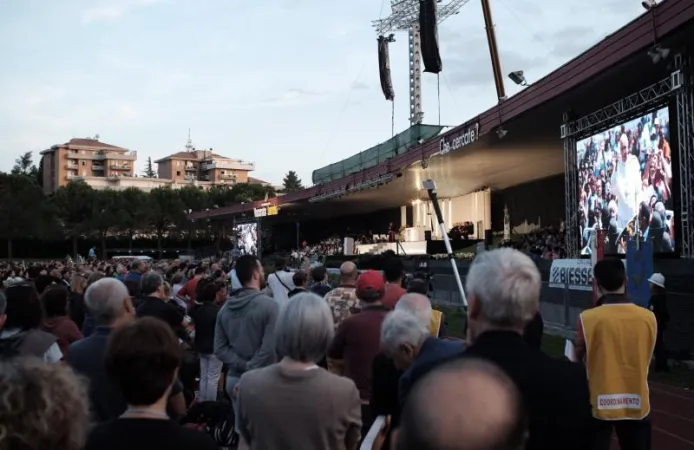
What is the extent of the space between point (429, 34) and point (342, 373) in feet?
99.0

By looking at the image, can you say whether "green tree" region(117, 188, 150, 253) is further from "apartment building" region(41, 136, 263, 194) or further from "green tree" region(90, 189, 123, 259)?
"apartment building" region(41, 136, 263, 194)

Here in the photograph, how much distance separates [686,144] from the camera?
44.7 feet

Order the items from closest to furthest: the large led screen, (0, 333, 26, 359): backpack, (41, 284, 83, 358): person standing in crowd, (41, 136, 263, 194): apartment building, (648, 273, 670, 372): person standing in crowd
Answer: (0, 333, 26, 359): backpack → (41, 284, 83, 358): person standing in crowd → (648, 273, 670, 372): person standing in crowd → the large led screen → (41, 136, 263, 194): apartment building

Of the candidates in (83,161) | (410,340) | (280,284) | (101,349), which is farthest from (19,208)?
(83,161)

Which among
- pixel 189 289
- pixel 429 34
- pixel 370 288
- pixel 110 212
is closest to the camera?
pixel 370 288

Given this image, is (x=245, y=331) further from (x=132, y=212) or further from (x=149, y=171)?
(x=149, y=171)

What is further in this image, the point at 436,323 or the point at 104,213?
the point at 104,213

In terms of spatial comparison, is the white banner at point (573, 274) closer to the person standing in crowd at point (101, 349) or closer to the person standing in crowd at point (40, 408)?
the person standing in crowd at point (101, 349)

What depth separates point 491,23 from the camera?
98.8ft

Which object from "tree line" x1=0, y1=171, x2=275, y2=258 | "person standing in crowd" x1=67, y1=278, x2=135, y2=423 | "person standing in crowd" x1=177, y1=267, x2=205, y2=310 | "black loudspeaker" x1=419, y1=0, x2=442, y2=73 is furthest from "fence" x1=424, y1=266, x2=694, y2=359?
"tree line" x1=0, y1=171, x2=275, y2=258

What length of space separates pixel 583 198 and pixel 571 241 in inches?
49.3

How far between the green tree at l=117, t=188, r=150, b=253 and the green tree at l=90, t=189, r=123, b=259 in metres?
0.38

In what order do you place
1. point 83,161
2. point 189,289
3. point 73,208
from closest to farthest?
point 189,289 < point 73,208 < point 83,161

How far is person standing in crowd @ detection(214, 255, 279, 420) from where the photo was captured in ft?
18.6
